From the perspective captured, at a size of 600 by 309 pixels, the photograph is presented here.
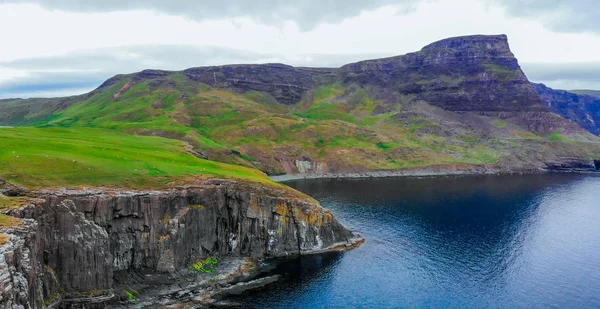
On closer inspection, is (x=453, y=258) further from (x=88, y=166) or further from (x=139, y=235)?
(x=88, y=166)

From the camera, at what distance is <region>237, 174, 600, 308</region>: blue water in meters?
65.2

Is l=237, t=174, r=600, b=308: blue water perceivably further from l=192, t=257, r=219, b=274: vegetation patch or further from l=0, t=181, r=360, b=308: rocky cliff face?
l=192, t=257, r=219, b=274: vegetation patch

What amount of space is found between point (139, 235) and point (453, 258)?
57949mm

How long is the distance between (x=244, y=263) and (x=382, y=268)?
25.3 meters

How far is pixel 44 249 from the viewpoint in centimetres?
5316

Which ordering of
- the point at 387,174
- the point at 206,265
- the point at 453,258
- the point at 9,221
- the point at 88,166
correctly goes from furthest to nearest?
the point at 387,174
the point at 453,258
the point at 206,265
the point at 88,166
the point at 9,221

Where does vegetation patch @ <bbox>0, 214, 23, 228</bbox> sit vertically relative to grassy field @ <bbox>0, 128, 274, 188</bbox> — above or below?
below

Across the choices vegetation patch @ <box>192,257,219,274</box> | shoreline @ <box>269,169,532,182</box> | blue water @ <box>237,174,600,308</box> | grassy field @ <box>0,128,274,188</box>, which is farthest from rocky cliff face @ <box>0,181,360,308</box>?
shoreline @ <box>269,169,532,182</box>

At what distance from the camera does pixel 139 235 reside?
65.7 m

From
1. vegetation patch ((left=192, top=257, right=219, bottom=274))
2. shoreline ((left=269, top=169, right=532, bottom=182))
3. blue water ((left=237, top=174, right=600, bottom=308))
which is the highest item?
shoreline ((left=269, top=169, right=532, bottom=182))

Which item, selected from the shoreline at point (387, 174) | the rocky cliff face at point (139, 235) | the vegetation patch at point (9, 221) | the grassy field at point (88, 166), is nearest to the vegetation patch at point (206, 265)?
the rocky cliff face at point (139, 235)

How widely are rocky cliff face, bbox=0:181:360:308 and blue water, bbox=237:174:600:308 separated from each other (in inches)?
295

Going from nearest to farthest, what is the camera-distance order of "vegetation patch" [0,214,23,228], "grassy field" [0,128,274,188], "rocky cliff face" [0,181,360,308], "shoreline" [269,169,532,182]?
"vegetation patch" [0,214,23,228]
"rocky cliff face" [0,181,360,308]
"grassy field" [0,128,274,188]
"shoreline" [269,169,532,182]

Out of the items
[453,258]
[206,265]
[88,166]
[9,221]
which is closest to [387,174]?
[453,258]
